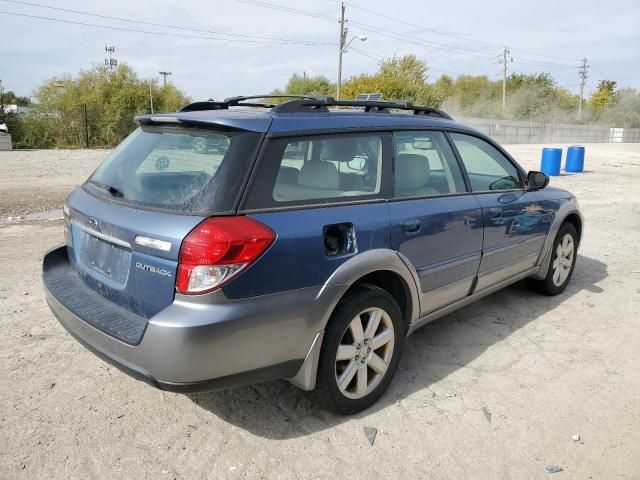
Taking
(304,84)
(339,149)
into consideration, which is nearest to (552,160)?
(339,149)

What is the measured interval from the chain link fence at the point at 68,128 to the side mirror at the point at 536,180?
2756 centimetres

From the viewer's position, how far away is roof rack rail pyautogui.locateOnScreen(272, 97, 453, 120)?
282 cm

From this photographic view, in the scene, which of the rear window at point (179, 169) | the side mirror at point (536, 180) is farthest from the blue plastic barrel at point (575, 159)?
the rear window at point (179, 169)

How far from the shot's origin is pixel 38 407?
9.32 ft

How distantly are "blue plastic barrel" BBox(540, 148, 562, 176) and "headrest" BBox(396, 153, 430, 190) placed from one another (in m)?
14.6

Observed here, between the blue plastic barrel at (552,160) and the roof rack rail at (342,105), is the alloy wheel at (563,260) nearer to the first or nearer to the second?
the roof rack rail at (342,105)

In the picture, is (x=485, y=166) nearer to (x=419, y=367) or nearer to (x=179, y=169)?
(x=419, y=367)

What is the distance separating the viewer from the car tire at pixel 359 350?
2.66 meters

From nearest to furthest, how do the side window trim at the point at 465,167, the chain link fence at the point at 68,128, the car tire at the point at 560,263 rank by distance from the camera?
the side window trim at the point at 465,167, the car tire at the point at 560,263, the chain link fence at the point at 68,128

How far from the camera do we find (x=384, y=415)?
9.46ft

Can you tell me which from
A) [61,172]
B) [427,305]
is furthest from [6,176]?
[427,305]

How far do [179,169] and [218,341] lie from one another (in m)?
0.97

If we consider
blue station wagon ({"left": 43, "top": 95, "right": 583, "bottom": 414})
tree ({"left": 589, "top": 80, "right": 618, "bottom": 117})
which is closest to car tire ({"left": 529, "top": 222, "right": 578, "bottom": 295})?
blue station wagon ({"left": 43, "top": 95, "right": 583, "bottom": 414})

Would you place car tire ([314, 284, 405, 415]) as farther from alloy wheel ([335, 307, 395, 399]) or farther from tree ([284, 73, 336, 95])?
tree ([284, 73, 336, 95])
